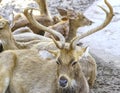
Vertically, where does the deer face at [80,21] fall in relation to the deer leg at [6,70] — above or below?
below

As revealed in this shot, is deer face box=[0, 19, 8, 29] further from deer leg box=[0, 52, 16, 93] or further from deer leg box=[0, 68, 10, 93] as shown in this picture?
deer leg box=[0, 68, 10, 93]

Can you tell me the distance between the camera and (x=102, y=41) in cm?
1096

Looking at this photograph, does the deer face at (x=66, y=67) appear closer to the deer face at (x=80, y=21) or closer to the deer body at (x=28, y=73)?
the deer body at (x=28, y=73)

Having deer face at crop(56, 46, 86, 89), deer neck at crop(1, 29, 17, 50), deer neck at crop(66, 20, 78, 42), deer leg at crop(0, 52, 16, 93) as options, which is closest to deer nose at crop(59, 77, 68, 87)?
deer face at crop(56, 46, 86, 89)

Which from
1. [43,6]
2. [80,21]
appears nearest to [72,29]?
[80,21]

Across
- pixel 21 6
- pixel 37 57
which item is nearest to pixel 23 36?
pixel 37 57

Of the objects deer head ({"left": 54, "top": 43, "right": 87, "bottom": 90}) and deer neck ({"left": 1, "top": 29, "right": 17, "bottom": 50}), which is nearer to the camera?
deer head ({"left": 54, "top": 43, "right": 87, "bottom": 90})

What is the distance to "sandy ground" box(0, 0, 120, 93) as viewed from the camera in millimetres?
8781

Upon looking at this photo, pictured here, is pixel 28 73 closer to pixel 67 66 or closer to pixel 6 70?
pixel 6 70

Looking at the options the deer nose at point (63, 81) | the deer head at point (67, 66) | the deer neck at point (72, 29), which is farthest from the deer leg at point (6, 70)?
the deer neck at point (72, 29)

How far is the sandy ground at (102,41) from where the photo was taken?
8781 millimetres

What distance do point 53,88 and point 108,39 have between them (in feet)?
12.8

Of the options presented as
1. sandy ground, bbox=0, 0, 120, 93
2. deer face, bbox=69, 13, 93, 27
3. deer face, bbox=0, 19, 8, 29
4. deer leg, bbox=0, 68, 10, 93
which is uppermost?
deer face, bbox=0, 19, 8, 29

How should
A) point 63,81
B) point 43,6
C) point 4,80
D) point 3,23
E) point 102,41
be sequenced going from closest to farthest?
point 63,81, point 4,80, point 3,23, point 102,41, point 43,6
